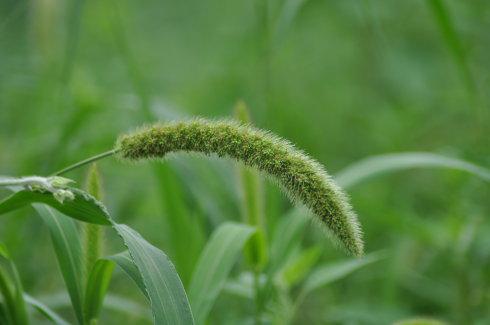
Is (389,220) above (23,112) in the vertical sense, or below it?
below

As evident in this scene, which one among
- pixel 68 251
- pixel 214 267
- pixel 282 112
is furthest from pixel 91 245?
pixel 282 112

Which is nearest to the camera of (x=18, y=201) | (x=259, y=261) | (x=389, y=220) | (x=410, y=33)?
(x=18, y=201)

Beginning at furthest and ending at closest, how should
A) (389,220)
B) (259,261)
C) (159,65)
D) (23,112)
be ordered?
(159,65) < (23,112) < (389,220) < (259,261)

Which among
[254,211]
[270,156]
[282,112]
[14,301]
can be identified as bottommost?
[14,301]

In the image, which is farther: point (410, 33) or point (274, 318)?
point (410, 33)

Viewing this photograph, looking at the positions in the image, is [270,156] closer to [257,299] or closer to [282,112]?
[257,299]

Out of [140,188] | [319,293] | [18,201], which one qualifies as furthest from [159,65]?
[18,201]

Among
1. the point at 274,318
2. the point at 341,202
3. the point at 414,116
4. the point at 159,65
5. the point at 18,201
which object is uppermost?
the point at 159,65

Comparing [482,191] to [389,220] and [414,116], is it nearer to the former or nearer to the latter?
[389,220]
